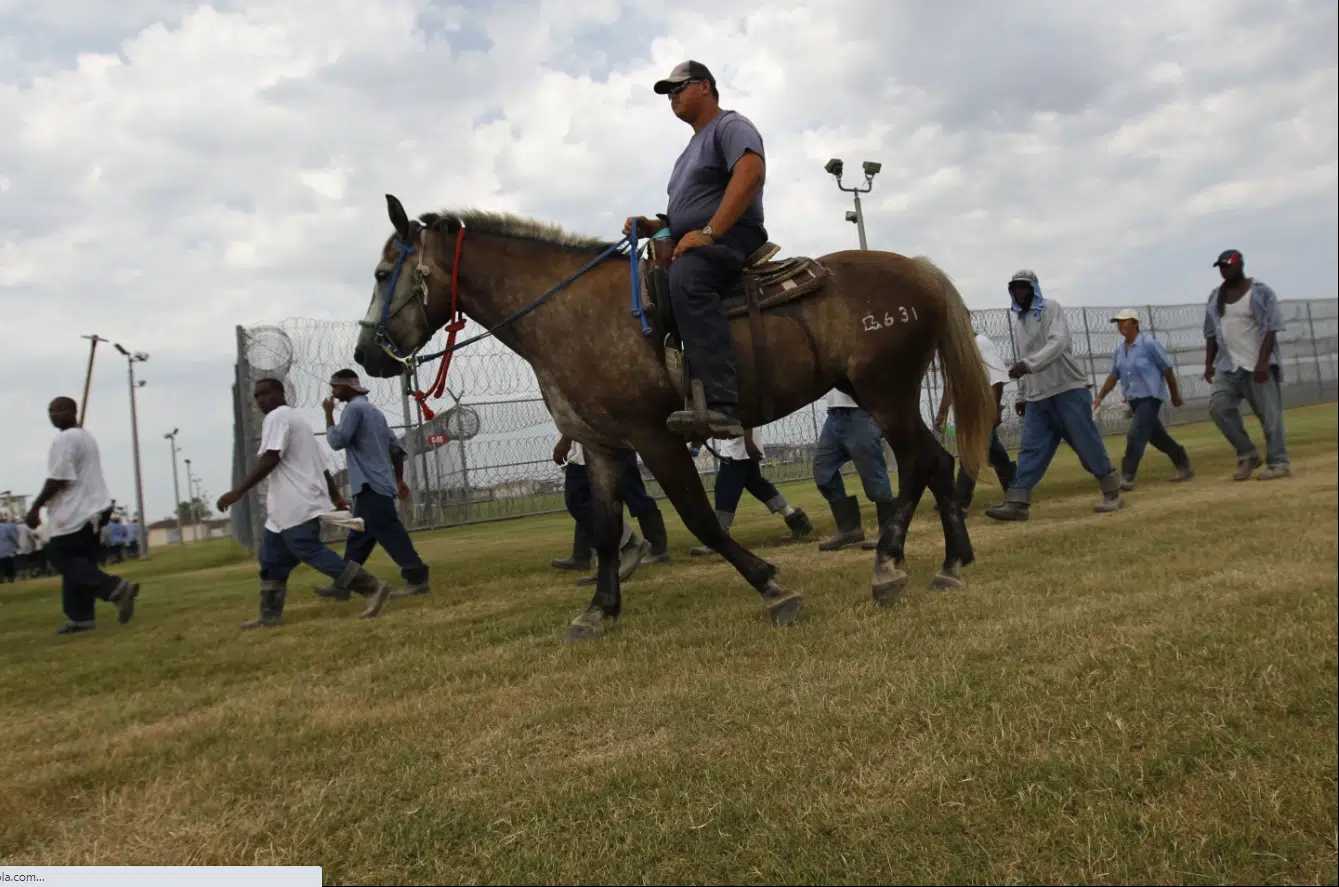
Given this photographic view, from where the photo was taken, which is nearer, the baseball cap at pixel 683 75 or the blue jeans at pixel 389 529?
the baseball cap at pixel 683 75

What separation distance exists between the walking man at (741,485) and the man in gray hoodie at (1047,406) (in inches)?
66.6

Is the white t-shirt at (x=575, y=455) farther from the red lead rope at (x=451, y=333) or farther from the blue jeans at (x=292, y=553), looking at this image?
the red lead rope at (x=451, y=333)

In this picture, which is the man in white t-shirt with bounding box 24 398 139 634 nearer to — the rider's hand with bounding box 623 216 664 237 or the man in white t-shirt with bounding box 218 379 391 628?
the man in white t-shirt with bounding box 218 379 391 628

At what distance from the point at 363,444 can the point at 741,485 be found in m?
3.28

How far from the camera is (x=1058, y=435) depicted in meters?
7.39

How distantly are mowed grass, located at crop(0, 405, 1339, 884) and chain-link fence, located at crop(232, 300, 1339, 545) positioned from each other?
425mm

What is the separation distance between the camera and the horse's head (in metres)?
4.37

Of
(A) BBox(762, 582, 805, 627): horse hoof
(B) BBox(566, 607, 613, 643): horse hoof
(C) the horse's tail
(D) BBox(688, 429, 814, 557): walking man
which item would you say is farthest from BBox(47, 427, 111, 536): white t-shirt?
(C) the horse's tail

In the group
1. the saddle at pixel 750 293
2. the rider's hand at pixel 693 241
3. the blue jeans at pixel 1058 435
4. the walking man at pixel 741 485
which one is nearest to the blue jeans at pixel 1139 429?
the blue jeans at pixel 1058 435

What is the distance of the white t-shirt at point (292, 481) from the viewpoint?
5.73 metres

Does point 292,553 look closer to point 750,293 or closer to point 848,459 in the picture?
point 750,293

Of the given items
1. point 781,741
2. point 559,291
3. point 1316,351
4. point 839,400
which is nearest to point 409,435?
point 559,291

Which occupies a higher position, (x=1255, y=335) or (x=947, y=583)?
(x=1255, y=335)

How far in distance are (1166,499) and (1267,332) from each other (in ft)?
17.7
